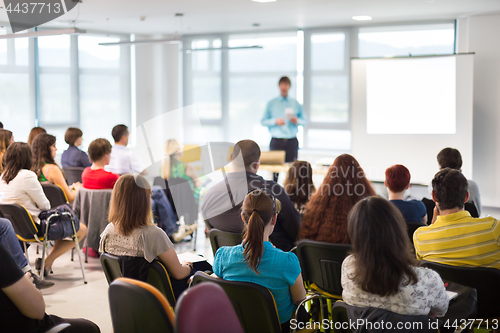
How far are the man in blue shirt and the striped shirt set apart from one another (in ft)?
15.6

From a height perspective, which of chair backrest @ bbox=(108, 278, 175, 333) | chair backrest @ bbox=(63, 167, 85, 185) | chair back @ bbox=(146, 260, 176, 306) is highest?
chair backrest @ bbox=(63, 167, 85, 185)

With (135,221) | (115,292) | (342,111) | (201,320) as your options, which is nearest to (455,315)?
(201,320)

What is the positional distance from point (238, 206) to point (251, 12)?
459cm

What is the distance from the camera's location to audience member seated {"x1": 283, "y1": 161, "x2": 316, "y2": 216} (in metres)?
3.36

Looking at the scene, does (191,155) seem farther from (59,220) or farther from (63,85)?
(63,85)

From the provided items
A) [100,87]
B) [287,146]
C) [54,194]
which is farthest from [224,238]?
[100,87]

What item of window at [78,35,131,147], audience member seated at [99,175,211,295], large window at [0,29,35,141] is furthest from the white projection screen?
large window at [0,29,35,141]

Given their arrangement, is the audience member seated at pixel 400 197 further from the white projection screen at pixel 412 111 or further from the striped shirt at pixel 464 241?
the white projection screen at pixel 412 111

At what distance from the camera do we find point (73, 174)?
5234 mm

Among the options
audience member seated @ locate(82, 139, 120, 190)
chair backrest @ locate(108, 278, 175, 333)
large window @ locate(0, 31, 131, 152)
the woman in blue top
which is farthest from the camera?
large window @ locate(0, 31, 131, 152)

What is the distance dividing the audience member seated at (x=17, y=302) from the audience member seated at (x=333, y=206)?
1426 millimetres

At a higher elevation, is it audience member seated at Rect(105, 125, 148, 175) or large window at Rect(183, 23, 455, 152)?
large window at Rect(183, 23, 455, 152)

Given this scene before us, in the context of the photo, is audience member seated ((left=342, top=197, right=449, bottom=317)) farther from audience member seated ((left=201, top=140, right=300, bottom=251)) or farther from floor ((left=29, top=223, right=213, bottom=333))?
floor ((left=29, top=223, right=213, bottom=333))

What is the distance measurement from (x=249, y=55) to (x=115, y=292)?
26.3ft
